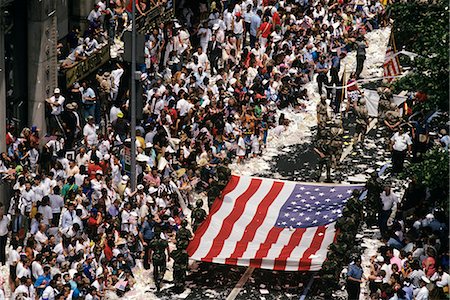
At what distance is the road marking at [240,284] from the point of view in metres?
36.0

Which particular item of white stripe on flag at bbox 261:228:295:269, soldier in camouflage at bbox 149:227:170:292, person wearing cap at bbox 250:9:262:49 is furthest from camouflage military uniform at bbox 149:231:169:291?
person wearing cap at bbox 250:9:262:49

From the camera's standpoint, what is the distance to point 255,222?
38219 mm

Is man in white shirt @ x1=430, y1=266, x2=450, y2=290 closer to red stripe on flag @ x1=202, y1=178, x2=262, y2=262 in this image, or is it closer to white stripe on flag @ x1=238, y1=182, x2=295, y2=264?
white stripe on flag @ x1=238, y1=182, x2=295, y2=264

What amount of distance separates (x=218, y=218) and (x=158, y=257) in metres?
3.23

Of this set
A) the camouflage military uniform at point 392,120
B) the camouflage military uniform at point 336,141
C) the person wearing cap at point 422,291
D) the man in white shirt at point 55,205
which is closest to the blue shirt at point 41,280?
the man in white shirt at point 55,205

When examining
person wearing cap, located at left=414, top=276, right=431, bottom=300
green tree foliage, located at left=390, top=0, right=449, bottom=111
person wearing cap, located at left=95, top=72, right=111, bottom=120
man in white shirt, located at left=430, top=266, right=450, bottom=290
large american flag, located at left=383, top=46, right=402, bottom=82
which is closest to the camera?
person wearing cap, located at left=414, top=276, right=431, bottom=300

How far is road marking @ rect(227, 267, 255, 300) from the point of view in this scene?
118ft

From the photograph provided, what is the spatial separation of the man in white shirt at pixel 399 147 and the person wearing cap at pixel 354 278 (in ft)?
27.0

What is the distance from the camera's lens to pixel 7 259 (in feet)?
116

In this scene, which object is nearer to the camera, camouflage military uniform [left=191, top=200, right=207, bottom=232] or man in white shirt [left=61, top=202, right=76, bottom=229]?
man in white shirt [left=61, top=202, right=76, bottom=229]

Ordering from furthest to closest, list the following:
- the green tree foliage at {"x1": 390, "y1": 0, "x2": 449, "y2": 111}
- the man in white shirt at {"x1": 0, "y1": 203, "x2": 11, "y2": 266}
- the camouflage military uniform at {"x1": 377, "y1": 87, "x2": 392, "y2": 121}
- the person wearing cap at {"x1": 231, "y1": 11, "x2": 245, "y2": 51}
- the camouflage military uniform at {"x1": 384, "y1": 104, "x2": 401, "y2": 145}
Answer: the person wearing cap at {"x1": 231, "y1": 11, "x2": 245, "y2": 51} < the camouflage military uniform at {"x1": 377, "y1": 87, "x2": 392, "y2": 121} < the camouflage military uniform at {"x1": 384, "y1": 104, "x2": 401, "y2": 145} < the green tree foliage at {"x1": 390, "y1": 0, "x2": 449, "y2": 111} < the man in white shirt at {"x1": 0, "y1": 203, "x2": 11, "y2": 266}

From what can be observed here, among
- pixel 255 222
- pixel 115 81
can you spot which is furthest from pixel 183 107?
pixel 255 222

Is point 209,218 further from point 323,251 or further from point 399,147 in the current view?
point 399,147

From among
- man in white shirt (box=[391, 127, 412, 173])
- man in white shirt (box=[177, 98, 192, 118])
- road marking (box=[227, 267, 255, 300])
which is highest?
man in white shirt (box=[177, 98, 192, 118])
